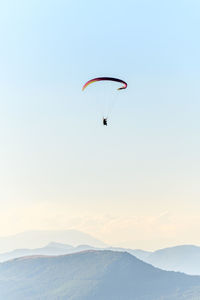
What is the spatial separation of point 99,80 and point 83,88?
5.51 metres

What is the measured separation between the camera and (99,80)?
122 meters

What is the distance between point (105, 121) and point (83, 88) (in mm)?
10172

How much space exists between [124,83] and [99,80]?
650cm

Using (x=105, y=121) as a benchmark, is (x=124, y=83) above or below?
above

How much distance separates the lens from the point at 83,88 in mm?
124938

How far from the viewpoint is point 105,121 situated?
12519cm

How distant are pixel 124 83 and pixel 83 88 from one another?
1065 centimetres

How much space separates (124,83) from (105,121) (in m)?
10.8

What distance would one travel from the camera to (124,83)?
123062mm

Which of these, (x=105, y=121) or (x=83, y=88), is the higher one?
(x=83, y=88)
